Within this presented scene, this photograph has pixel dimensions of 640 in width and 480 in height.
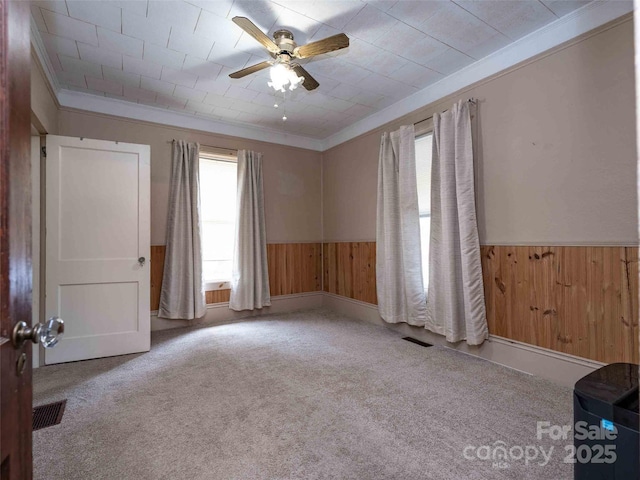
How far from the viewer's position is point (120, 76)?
299cm

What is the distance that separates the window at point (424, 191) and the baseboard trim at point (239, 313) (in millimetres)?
2118

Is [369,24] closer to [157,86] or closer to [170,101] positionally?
[157,86]

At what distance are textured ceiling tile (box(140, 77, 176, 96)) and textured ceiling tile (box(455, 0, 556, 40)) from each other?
9.16 ft

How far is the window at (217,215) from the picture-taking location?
13.6ft

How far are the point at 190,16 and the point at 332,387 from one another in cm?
293

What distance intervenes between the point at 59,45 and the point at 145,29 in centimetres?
82

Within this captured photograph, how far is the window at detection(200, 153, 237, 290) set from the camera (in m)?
4.14

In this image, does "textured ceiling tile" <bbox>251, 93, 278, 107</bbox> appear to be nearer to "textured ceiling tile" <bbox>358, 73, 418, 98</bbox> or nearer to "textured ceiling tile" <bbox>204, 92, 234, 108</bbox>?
"textured ceiling tile" <bbox>204, 92, 234, 108</bbox>

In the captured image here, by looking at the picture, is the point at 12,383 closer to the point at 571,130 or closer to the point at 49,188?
the point at 49,188

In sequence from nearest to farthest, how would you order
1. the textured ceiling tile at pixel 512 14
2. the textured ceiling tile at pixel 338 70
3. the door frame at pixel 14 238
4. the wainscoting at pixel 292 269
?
the door frame at pixel 14 238
the textured ceiling tile at pixel 512 14
the textured ceiling tile at pixel 338 70
the wainscoting at pixel 292 269

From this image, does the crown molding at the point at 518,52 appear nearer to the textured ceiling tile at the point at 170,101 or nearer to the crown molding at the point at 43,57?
the textured ceiling tile at the point at 170,101

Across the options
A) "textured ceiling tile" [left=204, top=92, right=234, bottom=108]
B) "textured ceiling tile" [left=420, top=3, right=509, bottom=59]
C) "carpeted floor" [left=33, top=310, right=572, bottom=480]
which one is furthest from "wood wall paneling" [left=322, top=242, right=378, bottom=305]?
"textured ceiling tile" [left=204, top=92, right=234, bottom=108]

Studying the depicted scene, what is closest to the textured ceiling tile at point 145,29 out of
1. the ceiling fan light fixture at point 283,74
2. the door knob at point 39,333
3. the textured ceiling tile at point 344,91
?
the ceiling fan light fixture at point 283,74

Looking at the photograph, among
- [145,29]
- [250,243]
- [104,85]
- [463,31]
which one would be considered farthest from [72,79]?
[463,31]
